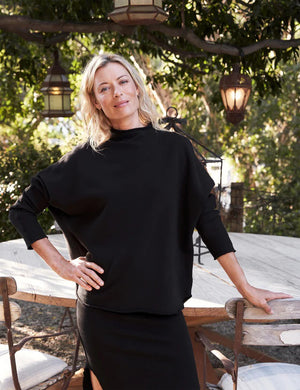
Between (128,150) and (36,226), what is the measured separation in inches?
18.0

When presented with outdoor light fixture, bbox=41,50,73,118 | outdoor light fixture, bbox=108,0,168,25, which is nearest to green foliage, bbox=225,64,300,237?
outdoor light fixture, bbox=41,50,73,118

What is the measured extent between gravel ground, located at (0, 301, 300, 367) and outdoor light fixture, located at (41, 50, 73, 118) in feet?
6.65

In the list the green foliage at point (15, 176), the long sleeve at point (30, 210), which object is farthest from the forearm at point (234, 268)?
the green foliage at point (15, 176)

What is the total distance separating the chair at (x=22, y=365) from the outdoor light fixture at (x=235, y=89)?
10.7 ft

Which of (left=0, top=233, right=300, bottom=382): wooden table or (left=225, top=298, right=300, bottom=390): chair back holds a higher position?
(left=225, top=298, right=300, bottom=390): chair back

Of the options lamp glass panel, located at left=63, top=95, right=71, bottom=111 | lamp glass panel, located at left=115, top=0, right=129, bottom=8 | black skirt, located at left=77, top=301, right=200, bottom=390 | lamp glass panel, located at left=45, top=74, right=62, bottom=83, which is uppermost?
lamp glass panel, located at left=115, top=0, right=129, bottom=8

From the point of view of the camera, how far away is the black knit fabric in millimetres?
1943

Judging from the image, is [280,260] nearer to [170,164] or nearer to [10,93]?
[170,164]

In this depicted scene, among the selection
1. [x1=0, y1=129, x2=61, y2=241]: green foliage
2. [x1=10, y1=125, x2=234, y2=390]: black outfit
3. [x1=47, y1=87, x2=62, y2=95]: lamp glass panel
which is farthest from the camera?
[x1=0, y1=129, x2=61, y2=241]: green foliage

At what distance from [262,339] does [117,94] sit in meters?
1.16

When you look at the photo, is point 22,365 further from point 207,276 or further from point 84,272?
point 207,276

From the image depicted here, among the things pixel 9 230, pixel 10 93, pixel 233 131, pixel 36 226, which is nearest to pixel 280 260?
pixel 36 226

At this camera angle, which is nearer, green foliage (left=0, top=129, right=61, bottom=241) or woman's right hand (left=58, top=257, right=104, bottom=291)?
woman's right hand (left=58, top=257, right=104, bottom=291)

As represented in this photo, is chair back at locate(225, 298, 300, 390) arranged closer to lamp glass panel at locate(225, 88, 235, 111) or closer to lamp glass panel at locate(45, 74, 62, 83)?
lamp glass panel at locate(225, 88, 235, 111)
